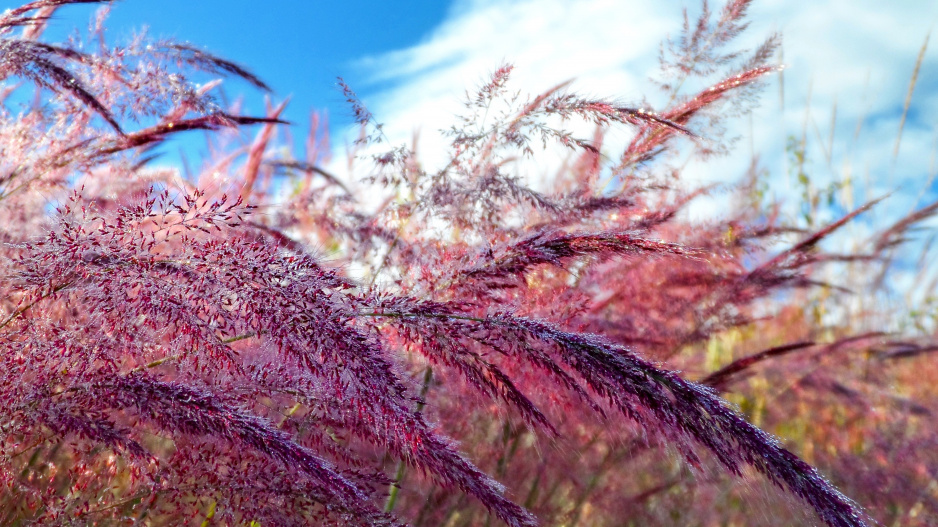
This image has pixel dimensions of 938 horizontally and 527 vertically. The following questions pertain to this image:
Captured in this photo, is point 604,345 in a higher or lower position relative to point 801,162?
lower

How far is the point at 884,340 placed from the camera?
148 inches

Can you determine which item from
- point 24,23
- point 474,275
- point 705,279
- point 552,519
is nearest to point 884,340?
point 705,279

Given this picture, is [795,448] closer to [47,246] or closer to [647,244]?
[647,244]

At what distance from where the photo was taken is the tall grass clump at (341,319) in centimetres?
100

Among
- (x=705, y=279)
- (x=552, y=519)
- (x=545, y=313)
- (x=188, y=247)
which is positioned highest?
(x=705, y=279)

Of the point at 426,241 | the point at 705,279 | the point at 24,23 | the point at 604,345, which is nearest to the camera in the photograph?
the point at 604,345

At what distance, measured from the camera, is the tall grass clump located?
1004 millimetres

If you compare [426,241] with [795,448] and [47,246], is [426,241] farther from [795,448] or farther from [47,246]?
[795,448]

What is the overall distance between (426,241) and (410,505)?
0.90 metres

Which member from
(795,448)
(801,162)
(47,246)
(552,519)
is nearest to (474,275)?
(47,246)

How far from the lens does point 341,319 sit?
1019mm

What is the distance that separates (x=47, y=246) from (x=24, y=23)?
70cm

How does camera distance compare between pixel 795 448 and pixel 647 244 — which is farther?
pixel 795 448

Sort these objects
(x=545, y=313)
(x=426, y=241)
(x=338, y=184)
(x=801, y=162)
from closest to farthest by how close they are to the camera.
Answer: (x=545, y=313) < (x=426, y=241) < (x=338, y=184) < (x=801, y=162)
